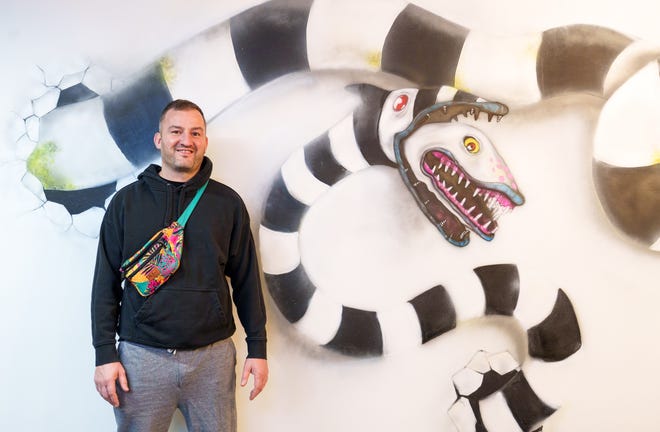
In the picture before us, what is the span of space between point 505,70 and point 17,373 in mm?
2008

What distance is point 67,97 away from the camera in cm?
196

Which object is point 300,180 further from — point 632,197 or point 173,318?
point 632,197

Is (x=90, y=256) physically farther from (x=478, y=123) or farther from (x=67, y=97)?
(x=478, y=123)

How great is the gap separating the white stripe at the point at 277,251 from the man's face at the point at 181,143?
0.36 m

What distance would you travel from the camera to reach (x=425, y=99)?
2.03m

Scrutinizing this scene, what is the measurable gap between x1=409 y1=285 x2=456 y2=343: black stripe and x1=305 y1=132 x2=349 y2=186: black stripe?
525 mm

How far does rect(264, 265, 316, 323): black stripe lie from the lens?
2012 mm

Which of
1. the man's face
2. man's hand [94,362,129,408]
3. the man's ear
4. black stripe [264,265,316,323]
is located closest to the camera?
man's hand [94,362,129,408]

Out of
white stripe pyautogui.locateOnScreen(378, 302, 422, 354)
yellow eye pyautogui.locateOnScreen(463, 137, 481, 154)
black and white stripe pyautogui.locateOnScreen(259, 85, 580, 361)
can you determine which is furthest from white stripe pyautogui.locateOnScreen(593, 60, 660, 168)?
white stripe pyautogui.locateOnScreen(378, 302, 422, 354)

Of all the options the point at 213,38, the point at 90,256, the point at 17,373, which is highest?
the point at 213,38

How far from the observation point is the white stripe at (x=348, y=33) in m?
2.01

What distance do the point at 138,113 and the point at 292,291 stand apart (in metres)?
0.81

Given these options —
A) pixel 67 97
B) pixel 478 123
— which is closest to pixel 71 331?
pixel 67 97

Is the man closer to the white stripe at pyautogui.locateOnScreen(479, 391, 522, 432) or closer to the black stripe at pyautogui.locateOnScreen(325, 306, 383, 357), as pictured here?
the black stripe at pyautogui.locateOnScreen(325, 306, 383, 357)
